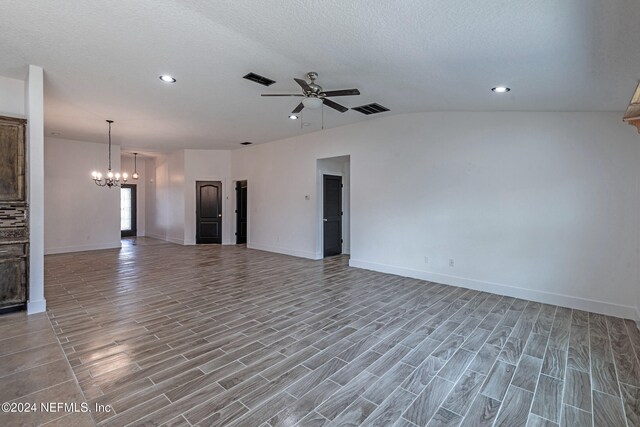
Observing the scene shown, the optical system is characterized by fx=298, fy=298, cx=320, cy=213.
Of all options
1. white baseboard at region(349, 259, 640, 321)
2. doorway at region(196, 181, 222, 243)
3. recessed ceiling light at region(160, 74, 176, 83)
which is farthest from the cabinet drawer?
doorway at region(196, 181, 222, 243)

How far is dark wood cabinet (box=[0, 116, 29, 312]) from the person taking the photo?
358cm

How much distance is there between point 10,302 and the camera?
3.63 meters

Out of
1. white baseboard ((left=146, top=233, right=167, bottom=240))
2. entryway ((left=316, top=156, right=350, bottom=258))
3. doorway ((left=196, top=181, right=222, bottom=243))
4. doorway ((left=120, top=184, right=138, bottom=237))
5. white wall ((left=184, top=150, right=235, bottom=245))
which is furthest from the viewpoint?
doorway ((left=120, top=184, right=138, bottom=237))

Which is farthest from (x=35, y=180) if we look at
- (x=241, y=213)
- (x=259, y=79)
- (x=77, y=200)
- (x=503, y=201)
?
(x=241, y=213)

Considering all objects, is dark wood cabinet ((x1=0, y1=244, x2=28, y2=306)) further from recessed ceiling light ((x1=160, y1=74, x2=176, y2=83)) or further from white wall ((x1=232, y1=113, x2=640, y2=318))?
white wall ((x1=232, y1=113, x2=640, y2=318))

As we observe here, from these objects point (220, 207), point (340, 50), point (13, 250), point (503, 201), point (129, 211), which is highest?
point (340, 50)

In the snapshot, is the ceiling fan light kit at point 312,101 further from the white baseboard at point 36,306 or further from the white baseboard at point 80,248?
the white baseboard at point 80,248

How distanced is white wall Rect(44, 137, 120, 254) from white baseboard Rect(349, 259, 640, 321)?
8080 mm

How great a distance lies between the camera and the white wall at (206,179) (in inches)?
380

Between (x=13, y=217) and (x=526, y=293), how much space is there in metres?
6.94

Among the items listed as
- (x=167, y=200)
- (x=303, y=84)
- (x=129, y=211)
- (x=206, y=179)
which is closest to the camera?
(x=303, y=84)

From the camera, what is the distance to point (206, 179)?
9.82 metres

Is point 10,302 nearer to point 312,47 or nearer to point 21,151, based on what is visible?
point 21,151

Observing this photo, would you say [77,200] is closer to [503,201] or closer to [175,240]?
[175,240]
